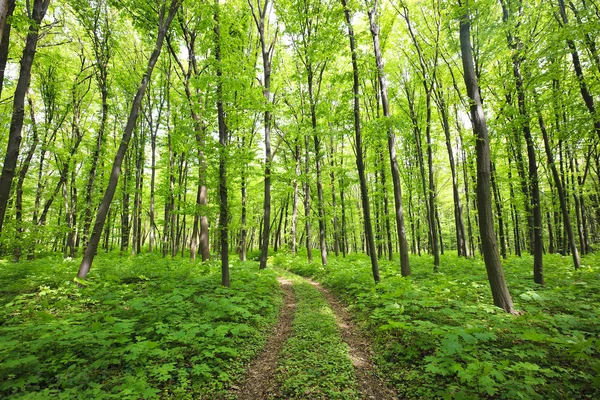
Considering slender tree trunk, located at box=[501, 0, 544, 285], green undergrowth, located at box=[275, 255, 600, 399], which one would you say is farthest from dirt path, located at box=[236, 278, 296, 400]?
slender tree trunk, located at box=[501, 0, 544, 285]

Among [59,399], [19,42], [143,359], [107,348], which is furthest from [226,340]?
[19,42]

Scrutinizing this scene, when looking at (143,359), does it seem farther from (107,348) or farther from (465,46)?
(465,46)

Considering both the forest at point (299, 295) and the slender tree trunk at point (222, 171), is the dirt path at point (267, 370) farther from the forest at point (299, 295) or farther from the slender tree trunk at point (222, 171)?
the slender tree trunk at point (222, 171)

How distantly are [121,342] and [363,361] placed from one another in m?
4.43

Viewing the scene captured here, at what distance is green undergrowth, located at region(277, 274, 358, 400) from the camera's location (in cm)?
396

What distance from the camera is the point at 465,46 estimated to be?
671 centimetres

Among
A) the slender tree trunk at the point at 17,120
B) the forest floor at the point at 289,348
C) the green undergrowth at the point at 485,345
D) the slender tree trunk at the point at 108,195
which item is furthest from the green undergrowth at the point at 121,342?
the green undergrowth at the point at 485,345

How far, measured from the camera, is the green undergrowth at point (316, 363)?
3959 millimetres

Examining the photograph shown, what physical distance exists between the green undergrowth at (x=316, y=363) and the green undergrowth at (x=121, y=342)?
2.71ft

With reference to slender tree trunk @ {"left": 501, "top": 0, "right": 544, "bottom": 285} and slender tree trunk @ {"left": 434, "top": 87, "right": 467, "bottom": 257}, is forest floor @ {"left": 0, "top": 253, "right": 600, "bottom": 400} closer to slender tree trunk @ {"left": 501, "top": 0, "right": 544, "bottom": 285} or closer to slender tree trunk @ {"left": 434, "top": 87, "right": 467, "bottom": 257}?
slender tree trunk @ {"left": 501, "top": 0, "right": 544, "bottom": 285}

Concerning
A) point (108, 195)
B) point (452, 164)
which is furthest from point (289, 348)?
point (452, 164)

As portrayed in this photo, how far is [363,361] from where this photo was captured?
4996 millimetres

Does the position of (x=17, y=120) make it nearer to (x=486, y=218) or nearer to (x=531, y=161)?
(x=486, y=218)

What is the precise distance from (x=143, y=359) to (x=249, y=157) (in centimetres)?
656
